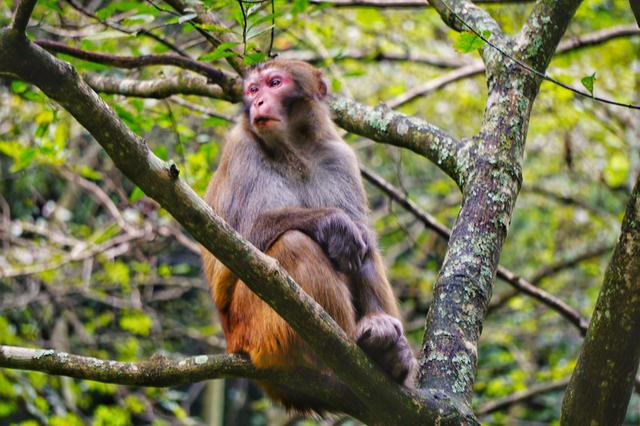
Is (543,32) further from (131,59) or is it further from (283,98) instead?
(131,59)

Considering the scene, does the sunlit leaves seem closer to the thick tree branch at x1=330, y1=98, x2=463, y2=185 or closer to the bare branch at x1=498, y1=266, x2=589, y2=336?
the bare branch at x1=498, y1=266, x2=589, y2=336

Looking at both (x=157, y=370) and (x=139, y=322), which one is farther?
(x=139, y=322)

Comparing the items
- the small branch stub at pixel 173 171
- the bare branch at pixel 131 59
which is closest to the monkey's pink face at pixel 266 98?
the bare branch at pixel 131 59

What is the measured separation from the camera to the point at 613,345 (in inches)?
117

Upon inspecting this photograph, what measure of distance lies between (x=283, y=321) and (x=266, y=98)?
1.59 m

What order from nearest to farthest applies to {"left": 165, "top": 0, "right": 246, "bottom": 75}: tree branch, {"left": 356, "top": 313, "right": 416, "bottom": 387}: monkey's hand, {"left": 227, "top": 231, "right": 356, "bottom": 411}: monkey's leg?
{"left": 356, "top": 313, "right": 416, "bottom": 387}: monkey's hand
{"left": 227, "top": 231, "right": 356, "bottom": 411}: monkey's leg
{"left": 165, "top": 0, "right": 246, "bottom": 75}: tree branch

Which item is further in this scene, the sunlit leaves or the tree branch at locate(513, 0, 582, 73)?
the sunlit leaves

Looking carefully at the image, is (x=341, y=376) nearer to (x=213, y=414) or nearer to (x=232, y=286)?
(x=232, y=286)

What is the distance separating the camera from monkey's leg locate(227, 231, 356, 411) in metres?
3.99

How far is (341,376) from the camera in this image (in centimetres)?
307

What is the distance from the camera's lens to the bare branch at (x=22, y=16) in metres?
2.43

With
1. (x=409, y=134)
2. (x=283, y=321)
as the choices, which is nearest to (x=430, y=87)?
(x=409, y=134)

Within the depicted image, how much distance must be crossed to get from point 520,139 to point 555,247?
808cm

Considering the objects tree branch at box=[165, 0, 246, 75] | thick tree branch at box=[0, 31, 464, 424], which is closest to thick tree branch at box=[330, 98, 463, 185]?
tree branch at box=[165, 0, 246, 75]
